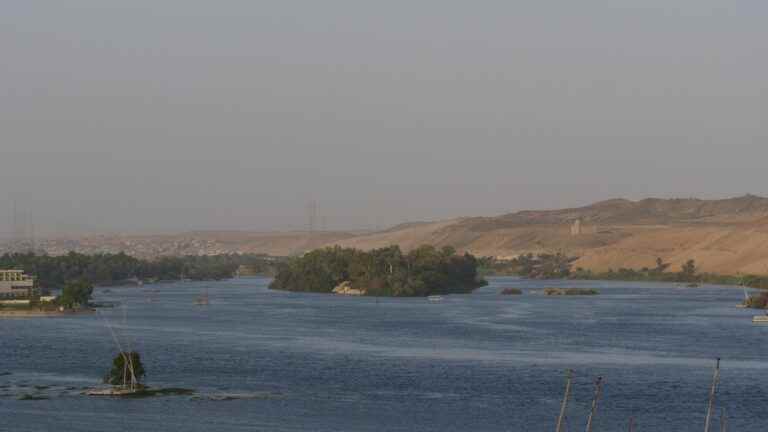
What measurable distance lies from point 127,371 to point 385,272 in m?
77.5

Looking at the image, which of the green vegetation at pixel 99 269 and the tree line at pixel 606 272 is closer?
the green vegetation at pixel 99 269

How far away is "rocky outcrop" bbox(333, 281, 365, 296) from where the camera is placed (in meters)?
124

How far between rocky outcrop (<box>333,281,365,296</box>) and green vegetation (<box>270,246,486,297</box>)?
33 centimetres

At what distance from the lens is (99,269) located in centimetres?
14500

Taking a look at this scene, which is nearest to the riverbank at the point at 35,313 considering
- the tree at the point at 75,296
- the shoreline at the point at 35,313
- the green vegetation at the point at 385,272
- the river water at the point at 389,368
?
the shoreline at the point at 35,313

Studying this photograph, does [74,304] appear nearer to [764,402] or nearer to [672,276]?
[764,402]

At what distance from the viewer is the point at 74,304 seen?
89.3 m

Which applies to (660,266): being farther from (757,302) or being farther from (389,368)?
(389,368)

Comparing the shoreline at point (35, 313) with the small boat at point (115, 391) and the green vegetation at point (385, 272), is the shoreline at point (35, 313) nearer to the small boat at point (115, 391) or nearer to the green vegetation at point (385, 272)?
the green vegetation at point (385, 272)

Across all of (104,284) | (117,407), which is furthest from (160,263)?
(117,407)

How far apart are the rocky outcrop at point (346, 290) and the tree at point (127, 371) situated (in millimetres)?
77288

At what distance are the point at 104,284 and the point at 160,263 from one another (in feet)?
65.9

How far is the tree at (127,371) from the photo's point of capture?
45.2m

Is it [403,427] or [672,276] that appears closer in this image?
[403,427]
